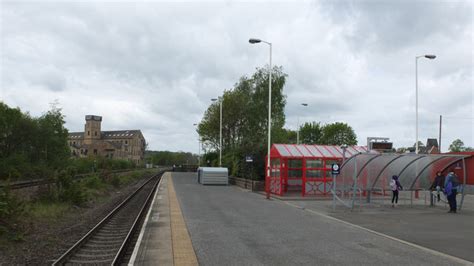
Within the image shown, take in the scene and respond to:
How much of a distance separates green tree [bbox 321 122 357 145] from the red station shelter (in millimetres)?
64772

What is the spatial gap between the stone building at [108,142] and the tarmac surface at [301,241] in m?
117

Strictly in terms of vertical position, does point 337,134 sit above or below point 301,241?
above

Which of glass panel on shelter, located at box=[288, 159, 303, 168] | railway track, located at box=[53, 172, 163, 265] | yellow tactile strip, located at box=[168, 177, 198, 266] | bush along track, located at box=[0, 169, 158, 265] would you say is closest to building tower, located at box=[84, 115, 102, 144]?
glass panel on shelter, located at box=[288, 159, 303, 168]

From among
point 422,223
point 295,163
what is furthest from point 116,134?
point 422,223

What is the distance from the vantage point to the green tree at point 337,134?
91812 mm

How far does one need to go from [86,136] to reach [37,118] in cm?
10522

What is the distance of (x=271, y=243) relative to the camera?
10.4 meters

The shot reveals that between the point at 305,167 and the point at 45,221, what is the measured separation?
49.6 ft

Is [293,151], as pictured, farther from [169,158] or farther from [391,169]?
[169,158]

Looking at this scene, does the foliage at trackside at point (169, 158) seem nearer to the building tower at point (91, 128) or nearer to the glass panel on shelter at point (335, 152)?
the building tower at point (91, 128)

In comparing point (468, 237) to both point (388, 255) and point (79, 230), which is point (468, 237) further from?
point (79, 230)

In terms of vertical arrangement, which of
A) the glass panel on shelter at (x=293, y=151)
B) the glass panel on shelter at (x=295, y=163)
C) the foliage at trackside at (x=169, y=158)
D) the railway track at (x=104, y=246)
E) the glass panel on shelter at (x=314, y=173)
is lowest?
the railway track at (x=104, y=246)

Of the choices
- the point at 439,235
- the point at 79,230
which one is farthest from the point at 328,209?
the point at 79,230

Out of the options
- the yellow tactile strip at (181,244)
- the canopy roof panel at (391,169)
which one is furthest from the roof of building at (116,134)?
the yellow tactile strip at (181,244)
